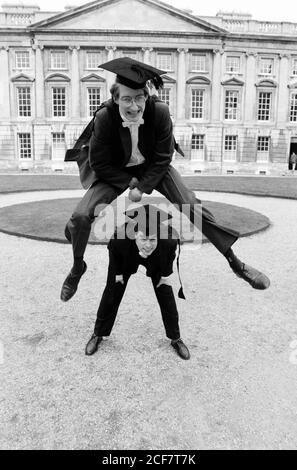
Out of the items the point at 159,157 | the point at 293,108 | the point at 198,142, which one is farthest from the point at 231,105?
the point at 159,157

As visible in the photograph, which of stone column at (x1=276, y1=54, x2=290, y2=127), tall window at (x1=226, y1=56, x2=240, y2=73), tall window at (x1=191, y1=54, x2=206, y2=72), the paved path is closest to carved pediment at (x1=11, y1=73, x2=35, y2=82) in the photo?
tall window at (x1=191, y1=54, x2=206, y2=72)

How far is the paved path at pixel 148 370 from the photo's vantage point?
2828mm

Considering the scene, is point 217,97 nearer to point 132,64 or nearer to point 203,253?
point 203,253

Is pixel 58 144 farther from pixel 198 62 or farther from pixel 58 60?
pixel 198 62

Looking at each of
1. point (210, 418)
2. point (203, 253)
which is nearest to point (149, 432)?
point (210, 418)

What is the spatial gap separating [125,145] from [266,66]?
39833 millimetres

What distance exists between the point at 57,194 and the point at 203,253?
374 inches

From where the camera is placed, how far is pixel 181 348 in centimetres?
400

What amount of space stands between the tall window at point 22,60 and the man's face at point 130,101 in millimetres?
37944

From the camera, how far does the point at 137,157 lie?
408cm

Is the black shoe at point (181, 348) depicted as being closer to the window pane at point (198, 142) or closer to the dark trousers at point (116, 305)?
the dark trousers at point (116, 305)

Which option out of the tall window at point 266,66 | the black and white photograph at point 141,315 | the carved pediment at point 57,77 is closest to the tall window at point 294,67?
the tall window at point 266,66

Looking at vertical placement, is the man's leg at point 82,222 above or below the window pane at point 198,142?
below

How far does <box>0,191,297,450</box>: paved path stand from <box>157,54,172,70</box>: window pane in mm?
35450
